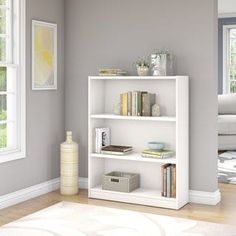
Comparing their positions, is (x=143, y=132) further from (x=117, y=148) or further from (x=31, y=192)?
(x=31, y=192)

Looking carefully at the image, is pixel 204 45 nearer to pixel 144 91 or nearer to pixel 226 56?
pixel 144 91

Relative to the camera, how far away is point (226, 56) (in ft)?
31.6

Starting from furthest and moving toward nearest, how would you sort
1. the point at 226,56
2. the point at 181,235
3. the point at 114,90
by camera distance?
the point at 226,56 < the point at 114,90 < the point at 181,235

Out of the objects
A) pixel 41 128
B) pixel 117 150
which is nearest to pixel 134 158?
pixel 117 150

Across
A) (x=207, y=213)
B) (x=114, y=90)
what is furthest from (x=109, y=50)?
(x=207, y=213)

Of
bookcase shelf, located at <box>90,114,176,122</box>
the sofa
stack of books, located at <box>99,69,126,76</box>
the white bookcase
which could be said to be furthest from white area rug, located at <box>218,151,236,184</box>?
stack of books, located at <box>99,69,126,76</box>

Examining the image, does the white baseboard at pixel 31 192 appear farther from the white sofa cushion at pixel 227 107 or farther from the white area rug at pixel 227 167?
the white sofa cushion at pixel 227 107

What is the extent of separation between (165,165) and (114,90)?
39.0 inches

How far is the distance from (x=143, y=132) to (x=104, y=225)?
4.22ft

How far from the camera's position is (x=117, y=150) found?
4.80 metres

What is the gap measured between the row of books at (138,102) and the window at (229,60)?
17.3 ft

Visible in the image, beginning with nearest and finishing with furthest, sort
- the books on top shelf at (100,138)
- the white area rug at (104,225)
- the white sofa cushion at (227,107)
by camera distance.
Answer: the white area rug at (104,225) < the books on top shelf at (100,138) < the white sofa cushion at (227,107)

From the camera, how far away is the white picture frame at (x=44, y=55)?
16.0 ft

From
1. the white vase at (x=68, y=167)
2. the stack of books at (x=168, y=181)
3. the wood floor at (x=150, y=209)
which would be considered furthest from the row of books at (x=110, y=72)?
the wood floor at (x=150, y=209)
